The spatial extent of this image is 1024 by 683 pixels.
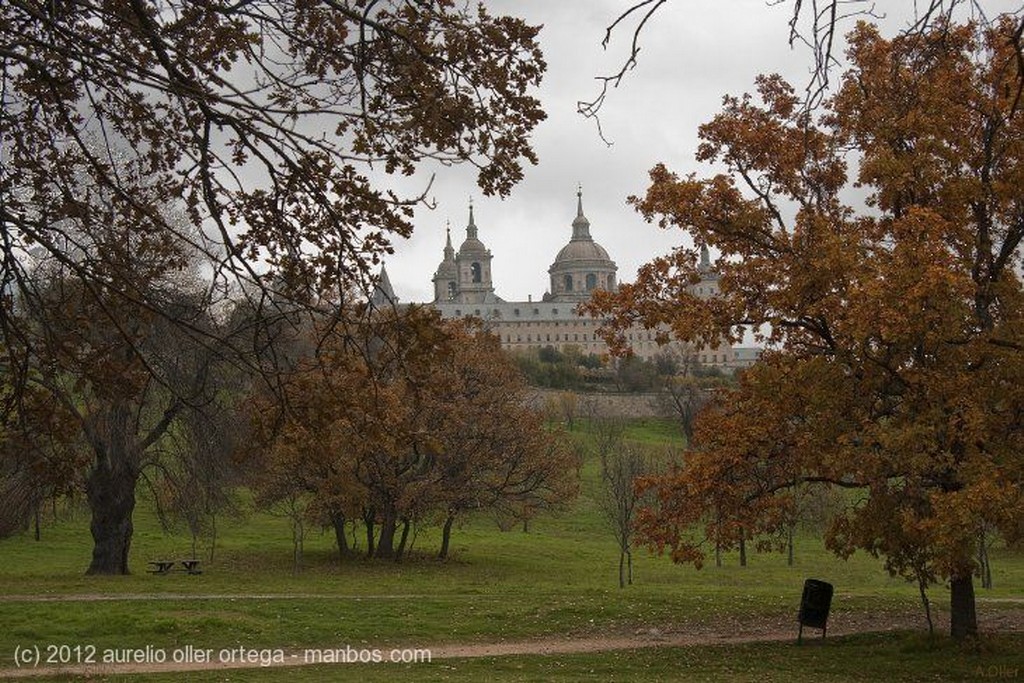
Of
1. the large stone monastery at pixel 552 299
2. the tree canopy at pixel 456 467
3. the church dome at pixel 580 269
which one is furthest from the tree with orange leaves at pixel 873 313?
the church dome at pixel 580 269

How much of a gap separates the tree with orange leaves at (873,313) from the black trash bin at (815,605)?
0.56 m

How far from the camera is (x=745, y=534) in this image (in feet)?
43.9

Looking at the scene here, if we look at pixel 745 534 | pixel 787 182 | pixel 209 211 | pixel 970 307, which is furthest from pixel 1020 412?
pixel 209 211

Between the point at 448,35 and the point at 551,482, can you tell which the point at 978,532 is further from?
the point at 551,482

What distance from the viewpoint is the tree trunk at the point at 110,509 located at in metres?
22.8

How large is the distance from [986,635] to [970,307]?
4191 millimetres

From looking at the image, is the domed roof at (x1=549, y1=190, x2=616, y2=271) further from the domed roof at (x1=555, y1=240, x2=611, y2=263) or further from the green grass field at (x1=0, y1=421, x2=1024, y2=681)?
the green grass field at (x1=0, y1=421, x2=1024, y2=681)

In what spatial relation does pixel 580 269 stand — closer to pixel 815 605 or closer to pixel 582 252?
pixel 582 252

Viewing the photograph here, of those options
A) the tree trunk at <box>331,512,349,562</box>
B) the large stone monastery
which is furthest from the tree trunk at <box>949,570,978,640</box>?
the large stone monastery

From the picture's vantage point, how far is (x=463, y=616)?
15414mm

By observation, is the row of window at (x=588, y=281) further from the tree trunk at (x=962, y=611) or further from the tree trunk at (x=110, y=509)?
the tree trunk at (x=962, y=611)

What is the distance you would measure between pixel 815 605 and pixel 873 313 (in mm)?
3727

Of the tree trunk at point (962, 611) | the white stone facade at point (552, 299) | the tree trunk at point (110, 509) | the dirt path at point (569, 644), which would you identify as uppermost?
the white stone facade at point (552, 299)

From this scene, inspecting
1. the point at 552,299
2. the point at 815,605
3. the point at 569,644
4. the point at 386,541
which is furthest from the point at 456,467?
the point at 552,299
